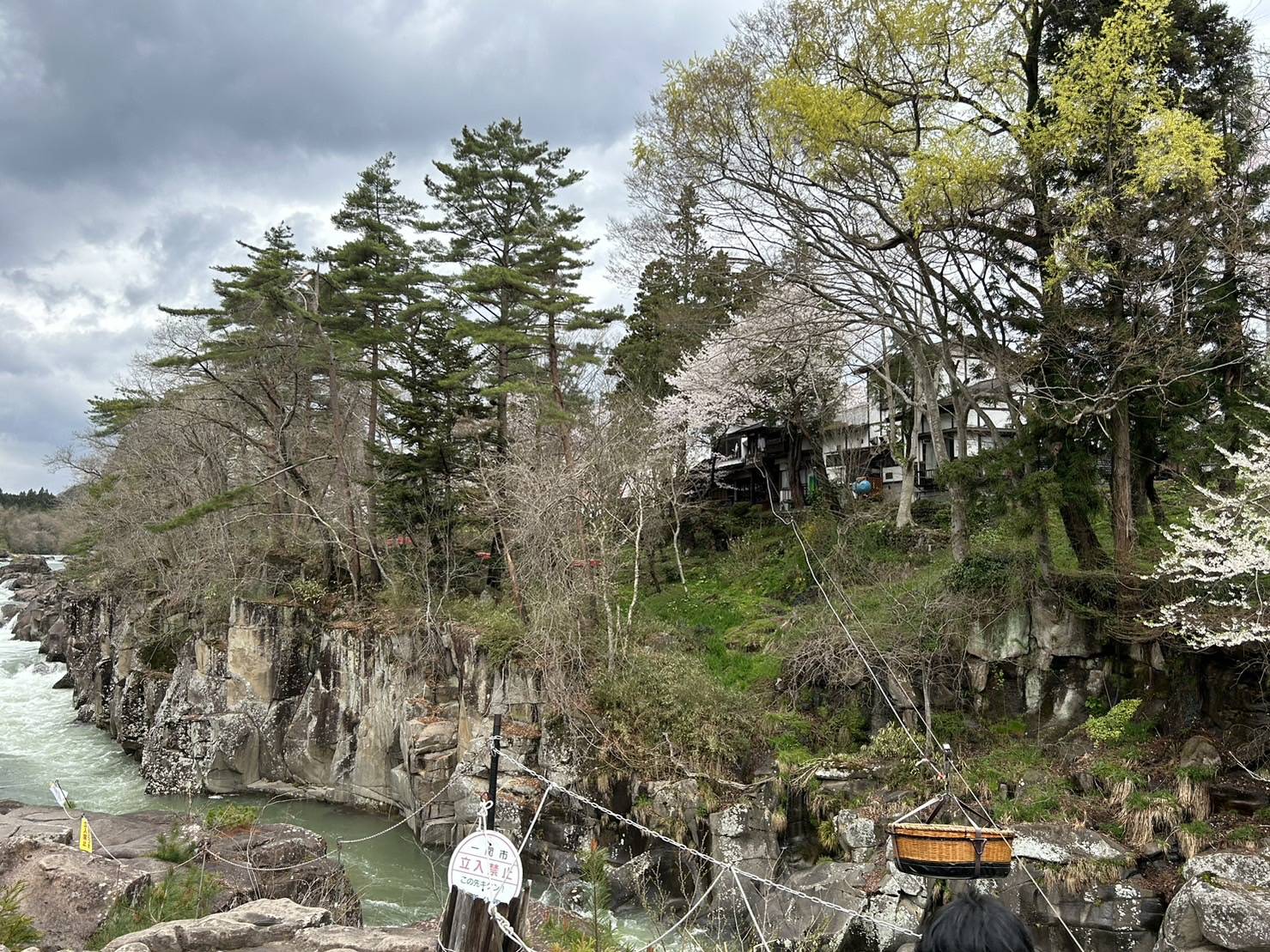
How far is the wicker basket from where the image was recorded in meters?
6.20

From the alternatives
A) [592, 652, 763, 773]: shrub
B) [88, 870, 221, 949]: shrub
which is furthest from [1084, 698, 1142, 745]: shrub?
[88, 870, 221, 949]: shrub

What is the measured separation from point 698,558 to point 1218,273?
15159 millimetres

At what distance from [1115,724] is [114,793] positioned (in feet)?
68.0

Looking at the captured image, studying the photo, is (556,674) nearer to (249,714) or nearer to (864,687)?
(864,687)

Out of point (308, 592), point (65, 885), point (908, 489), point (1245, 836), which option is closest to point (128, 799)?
point (308, 592)

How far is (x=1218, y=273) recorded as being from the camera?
38.0 ft

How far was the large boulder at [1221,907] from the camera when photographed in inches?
319

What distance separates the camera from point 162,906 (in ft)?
26.0

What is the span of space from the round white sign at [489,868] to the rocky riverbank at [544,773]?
262 centimetres

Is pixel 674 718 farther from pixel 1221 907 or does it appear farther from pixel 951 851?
pixel 951 851

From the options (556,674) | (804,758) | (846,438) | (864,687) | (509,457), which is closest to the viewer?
(804,758)

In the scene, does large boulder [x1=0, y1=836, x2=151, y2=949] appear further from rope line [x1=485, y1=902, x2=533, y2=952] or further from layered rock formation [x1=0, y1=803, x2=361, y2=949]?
rope line [x1=485, y1=902, x2=533, y2=952]

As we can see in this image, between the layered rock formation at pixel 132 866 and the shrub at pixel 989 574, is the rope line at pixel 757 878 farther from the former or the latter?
the shrub at pixel 989 574

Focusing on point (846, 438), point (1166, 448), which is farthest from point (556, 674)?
point (846, 438)
